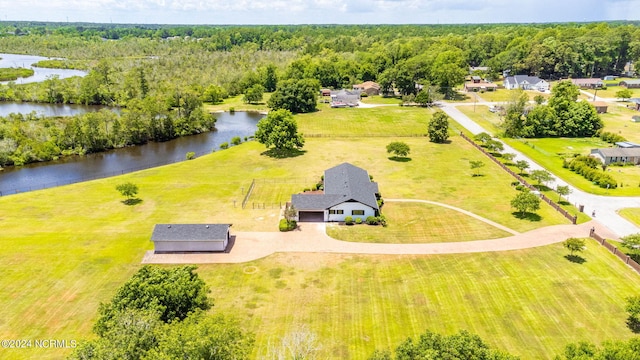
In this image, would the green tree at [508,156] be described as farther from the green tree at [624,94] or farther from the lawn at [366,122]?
the green tree at [624,94]

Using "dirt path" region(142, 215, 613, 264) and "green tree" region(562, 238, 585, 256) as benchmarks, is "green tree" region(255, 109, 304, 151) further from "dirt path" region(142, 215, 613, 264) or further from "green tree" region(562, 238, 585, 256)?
"green tree" region(562, 238, 585, 256)

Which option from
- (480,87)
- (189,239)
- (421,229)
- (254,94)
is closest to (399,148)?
(421,229)

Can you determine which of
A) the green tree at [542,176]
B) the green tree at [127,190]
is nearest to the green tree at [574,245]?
the green tree at [542,176]

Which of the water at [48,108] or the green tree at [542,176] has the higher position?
the green tree at [542,176]

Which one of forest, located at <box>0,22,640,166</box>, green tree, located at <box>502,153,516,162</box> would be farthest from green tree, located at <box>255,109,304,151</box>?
green tree, located at <box>502,153,516,162</box>

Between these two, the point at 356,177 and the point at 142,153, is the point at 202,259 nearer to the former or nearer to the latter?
the point at 356,177

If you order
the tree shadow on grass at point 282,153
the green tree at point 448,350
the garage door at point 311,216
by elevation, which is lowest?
the garage door at point 311,216

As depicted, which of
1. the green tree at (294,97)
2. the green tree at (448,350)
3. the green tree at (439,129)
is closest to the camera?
the green tree at (448,350)
